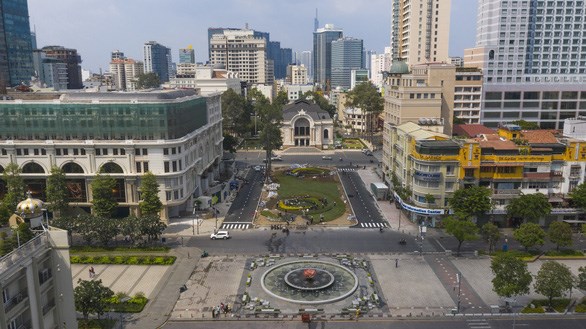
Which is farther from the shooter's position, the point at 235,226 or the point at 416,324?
the point at 235,226

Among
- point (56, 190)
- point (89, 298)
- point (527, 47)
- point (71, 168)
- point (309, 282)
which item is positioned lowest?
point (309, 282)

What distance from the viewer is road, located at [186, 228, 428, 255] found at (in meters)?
73.5

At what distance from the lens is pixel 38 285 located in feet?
112

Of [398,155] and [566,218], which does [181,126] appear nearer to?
[398,155]

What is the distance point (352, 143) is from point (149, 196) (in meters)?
112

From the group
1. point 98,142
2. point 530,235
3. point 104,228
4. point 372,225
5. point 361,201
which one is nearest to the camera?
point 530,235

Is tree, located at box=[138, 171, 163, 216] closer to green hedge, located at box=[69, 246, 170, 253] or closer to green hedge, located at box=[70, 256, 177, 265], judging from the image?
green hedge, located at box=[69, 246, 170, 253]

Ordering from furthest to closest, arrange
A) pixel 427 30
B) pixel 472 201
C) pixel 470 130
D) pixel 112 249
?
1. pixel 427 30
2. pixel 470 130
3. pixel 472 201
4. pixel 112 249

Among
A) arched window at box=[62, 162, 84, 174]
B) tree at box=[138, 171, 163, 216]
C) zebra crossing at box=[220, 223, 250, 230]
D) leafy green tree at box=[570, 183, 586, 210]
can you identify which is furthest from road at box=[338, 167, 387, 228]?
arched window at box=[62, 162, 84, 174]

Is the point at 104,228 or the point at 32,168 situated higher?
the point at 32,168

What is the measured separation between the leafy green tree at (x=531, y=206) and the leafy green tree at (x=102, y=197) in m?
67.5

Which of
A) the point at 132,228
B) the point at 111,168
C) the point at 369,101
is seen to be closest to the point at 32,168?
the point at 111,168

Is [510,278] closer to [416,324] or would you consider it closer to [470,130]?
[416,324]

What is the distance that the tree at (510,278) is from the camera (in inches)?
2068
